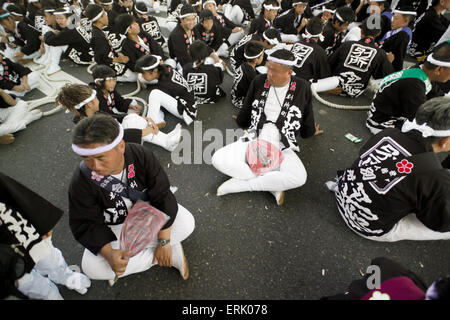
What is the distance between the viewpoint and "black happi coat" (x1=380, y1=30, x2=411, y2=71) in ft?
11.9

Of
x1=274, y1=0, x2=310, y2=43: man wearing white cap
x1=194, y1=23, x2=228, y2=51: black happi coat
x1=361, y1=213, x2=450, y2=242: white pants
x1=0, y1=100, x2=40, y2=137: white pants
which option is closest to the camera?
x1=361, y1=213, x2=450, y2=242: white pants

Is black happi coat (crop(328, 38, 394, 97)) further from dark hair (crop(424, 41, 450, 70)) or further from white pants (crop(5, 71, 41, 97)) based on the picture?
white pants (crop(5, 71, 41, 97))

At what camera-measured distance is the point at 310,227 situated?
87.5 inches

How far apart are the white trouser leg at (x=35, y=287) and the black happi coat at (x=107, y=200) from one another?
0.29m

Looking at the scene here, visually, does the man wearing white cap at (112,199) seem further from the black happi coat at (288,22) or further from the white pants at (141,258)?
the black happi coat at (288,22)

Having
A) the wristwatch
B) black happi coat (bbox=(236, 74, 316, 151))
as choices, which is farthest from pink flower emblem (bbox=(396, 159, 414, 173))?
the wristwatch

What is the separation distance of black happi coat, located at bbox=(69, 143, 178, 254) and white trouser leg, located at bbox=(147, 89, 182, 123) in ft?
5.55

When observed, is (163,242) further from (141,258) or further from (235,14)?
(235,14)

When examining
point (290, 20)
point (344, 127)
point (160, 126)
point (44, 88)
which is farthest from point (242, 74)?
point (44, 88)

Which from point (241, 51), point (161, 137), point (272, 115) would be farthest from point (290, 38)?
point (161, 137)

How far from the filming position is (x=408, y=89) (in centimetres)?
259

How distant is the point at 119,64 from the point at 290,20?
12.6 ft

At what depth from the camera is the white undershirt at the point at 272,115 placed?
2504mm

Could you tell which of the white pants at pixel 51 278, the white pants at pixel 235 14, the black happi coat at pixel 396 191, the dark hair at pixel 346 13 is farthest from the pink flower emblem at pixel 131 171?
the white pants at pixel 235 14
